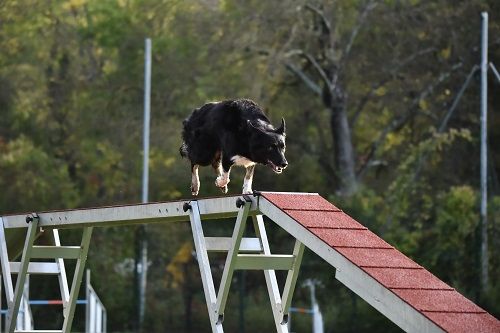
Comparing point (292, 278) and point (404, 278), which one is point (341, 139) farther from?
point (404, 278)

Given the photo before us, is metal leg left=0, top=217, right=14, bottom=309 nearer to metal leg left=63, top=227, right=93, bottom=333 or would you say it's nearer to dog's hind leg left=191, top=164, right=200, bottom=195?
metal leg left=63, top=227, right=93, bottom=333

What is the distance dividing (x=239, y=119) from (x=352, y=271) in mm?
Result: 2317

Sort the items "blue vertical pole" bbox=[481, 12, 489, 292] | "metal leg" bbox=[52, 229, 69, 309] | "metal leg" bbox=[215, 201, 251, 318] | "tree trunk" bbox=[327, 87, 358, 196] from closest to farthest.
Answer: "metal leg" bbox=[215, 201, 251, 318] → "metal leg" bbox=[52, 229, 69, 309] → "blue vertical pole" bbox=[481, 12, 489, 292] → "tree trunk" bbox=[327, 87, 358, 196]

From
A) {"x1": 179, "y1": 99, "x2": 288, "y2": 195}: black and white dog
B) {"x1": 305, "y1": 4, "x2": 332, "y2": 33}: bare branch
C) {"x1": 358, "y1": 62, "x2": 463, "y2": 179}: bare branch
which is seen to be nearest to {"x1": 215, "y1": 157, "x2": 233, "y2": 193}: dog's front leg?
{"x1": 179, "y1": 99, "x2": 288, "y2": 195}: black and white dog

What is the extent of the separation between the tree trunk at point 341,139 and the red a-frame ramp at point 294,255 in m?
17.8

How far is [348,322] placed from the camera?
21.0 m

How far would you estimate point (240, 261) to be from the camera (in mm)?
9242

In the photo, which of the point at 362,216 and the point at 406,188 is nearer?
the point at 362,216

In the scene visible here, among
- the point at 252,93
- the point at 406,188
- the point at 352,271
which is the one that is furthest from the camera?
the point at 252,93

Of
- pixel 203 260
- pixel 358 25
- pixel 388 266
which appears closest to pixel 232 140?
pixel 203 260

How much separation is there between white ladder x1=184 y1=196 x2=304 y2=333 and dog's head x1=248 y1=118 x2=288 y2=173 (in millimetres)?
570

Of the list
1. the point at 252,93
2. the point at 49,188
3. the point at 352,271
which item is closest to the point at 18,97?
the point at 49,188

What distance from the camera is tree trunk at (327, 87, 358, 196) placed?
2950 centimetres

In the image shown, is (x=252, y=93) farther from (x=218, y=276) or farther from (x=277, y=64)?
(x=218, y=276)
